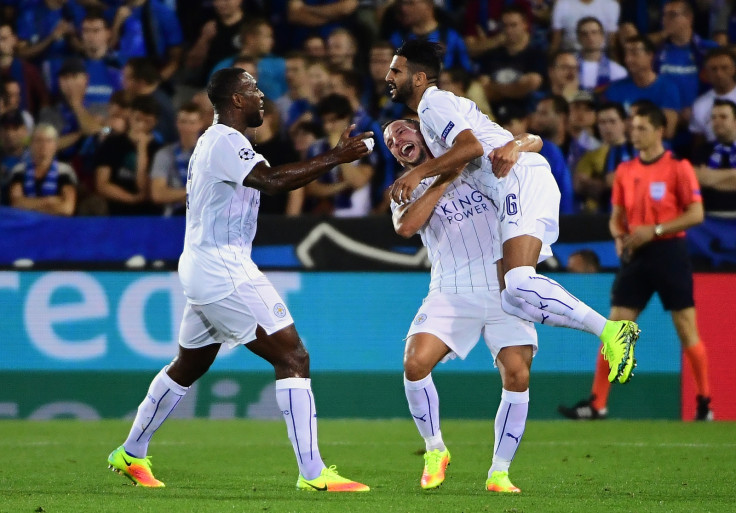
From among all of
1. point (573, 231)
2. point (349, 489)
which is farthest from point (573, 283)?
point (349, 489)

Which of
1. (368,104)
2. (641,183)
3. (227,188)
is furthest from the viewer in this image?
(368,104)

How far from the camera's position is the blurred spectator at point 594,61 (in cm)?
1216

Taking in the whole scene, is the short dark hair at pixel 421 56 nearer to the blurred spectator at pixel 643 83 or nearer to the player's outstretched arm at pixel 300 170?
the player's outstretched arm at pixel 300 170

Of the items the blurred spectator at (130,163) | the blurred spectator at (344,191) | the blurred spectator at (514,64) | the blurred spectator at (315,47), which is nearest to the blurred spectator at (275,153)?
the blurred spectator at (344,191)

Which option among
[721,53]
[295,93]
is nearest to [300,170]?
[295,93]

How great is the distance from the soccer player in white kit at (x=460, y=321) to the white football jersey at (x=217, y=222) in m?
0.84

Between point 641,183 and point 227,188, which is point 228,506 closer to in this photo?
point 227,188

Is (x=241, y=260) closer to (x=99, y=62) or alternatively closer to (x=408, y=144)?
(x=408, y=144)

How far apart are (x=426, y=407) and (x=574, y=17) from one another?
7345mm

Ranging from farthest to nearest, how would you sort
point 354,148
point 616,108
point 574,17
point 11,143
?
point 574,17 → point 11,143 → point 616,108 → point 354,148

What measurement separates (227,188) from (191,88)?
23.3ft

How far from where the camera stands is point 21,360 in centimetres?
1034

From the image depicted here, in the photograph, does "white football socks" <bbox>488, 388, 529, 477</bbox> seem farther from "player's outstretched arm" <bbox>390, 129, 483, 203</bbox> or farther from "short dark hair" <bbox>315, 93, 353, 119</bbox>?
"short dark hair" <bbox>315, 93, 353, 119</bbox>

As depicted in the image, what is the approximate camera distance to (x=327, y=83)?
12156 millimetres
